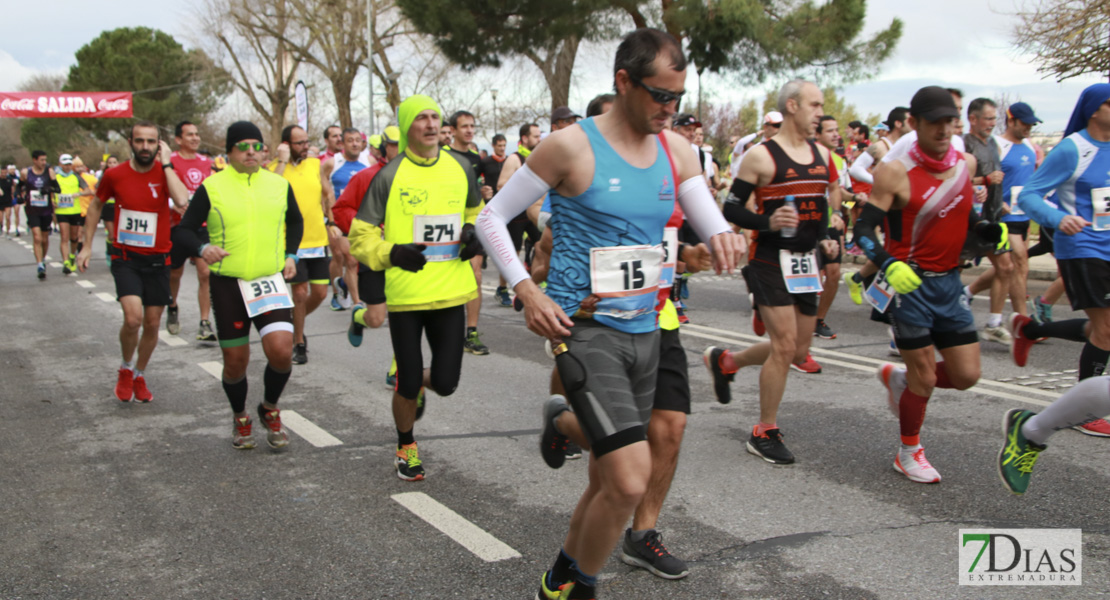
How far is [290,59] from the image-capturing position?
156 feet

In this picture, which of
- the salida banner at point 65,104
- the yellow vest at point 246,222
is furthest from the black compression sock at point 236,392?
the salida banner at point 65,104

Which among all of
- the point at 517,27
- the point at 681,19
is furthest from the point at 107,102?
the point at 681,19

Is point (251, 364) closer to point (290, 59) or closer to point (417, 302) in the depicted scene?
point (417, 302)

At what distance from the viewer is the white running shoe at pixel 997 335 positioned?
8328 mm

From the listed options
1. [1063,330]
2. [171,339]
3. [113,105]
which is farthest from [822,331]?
[113,105]

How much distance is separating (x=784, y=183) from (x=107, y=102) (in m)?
58.6

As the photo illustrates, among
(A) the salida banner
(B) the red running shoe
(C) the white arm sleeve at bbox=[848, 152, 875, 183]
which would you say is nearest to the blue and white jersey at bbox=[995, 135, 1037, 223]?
(C) the white arm sleeve at bbox=[848, 152, 875, 183]

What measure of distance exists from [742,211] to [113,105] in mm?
58564

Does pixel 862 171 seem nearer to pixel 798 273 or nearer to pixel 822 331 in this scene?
pixel 822 331

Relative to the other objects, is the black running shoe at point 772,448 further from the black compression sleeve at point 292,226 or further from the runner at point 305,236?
the runner at point 305,236

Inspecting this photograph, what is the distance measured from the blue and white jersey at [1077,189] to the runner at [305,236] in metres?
5.75

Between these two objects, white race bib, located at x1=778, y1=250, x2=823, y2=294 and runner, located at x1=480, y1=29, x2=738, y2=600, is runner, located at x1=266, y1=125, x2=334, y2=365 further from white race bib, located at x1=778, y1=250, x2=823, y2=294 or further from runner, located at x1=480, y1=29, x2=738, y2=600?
runner, located at x1=480, y1=29, x2=738, y2=600

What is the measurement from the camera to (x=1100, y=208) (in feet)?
17.6

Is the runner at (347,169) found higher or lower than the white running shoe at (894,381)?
higher
